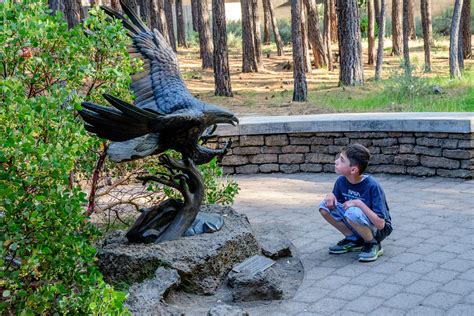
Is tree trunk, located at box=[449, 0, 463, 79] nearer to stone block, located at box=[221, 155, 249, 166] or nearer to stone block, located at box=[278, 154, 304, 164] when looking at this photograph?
stone block, located at box=[278, 154, 304, 164]

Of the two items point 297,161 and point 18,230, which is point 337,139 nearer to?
point 297,161

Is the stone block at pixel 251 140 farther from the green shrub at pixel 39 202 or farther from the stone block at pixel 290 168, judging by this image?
the green shrub at pixel 39 202

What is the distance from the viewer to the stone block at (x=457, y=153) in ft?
29.0

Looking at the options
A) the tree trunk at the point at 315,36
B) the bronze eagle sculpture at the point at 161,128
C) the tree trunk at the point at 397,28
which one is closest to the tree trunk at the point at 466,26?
the tree trunk at the point at 397,28

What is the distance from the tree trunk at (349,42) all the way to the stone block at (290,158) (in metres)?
7.66

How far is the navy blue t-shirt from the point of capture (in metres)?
6.14

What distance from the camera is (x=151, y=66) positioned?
20.2 ft

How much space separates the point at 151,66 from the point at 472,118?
444 centimetres

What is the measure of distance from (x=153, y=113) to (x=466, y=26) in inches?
752

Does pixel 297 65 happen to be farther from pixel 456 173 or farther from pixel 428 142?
pixel 456 173

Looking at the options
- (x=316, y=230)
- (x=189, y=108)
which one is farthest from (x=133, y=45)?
(x=316, y=230)

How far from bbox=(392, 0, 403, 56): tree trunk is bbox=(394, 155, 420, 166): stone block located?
14657mm

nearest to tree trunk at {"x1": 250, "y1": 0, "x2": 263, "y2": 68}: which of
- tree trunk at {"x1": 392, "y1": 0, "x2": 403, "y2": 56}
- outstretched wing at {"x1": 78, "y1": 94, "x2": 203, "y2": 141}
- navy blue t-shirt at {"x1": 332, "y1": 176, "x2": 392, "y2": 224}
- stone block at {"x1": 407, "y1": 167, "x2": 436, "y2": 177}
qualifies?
tree trunk at {"x1": 392, "y1": 0, "x2": 403, "y2": 56}

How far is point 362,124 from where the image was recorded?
31.1 feet
